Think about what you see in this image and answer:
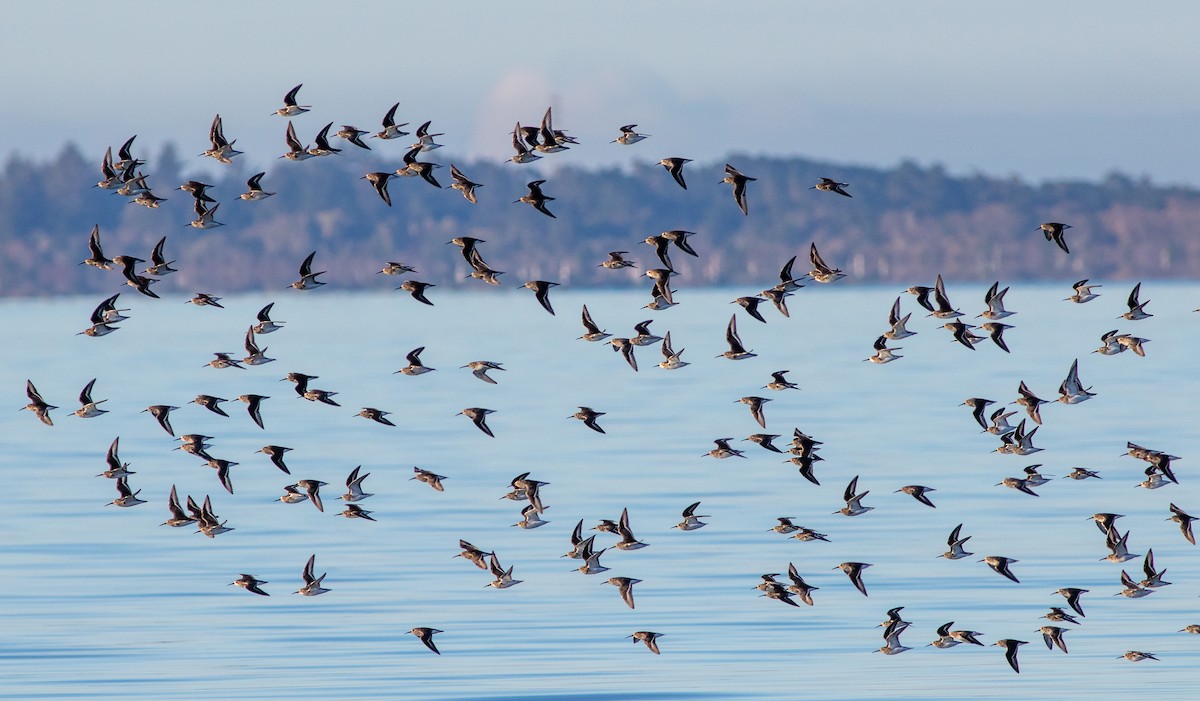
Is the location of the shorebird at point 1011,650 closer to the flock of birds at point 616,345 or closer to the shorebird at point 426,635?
the flock of birds at point 616,345

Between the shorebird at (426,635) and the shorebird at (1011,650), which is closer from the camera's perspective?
the shorebird at (1011,650)

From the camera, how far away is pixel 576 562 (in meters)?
34.3

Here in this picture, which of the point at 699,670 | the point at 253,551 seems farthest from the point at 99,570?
the point at 699,670

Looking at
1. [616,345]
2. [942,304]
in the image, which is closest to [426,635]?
[616,345]

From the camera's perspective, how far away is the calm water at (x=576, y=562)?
26.7m

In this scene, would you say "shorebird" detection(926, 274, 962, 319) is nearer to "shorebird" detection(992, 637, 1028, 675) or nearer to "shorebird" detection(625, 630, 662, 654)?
"shorebird" detection(992, 637, 1028, 675)

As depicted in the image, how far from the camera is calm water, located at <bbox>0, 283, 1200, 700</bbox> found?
87.7 ft

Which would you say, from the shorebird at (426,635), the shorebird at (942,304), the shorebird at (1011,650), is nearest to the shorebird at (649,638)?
the shorebird at (426,635)

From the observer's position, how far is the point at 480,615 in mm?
30344

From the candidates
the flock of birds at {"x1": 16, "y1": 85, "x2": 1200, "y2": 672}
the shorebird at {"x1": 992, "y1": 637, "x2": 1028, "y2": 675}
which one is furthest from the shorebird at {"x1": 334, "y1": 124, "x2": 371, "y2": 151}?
the shorebird at {"x1": 992, "y1": 637, "x2": 1028, "y2": 675}

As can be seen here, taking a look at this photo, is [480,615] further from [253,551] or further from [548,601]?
[253,551]

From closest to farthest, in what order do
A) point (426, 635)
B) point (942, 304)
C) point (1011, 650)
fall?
point (1011, 650)
point (426, 635)
point (942, 304)

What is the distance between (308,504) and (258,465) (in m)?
8.24

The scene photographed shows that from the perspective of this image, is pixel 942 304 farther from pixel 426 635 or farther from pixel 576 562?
pixel 576 562
